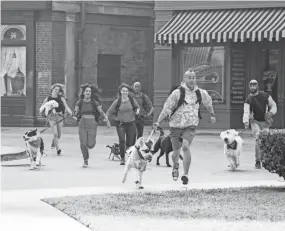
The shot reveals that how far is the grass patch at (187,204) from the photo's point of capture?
10.1m

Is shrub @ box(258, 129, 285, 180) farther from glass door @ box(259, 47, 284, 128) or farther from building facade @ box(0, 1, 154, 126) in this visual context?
building facade @ box(0, 1, 154, 126)

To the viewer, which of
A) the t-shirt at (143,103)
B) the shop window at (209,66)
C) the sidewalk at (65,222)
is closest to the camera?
Result: the sidewalk at (65,222)

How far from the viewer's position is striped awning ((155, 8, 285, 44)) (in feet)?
90.5

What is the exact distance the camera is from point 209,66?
30.1 meters

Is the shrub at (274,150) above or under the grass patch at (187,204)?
above

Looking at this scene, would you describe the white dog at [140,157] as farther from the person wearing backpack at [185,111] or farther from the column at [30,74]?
the column at [30,74]

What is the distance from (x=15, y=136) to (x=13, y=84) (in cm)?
617

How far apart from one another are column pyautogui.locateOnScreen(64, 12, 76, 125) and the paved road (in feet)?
32.7

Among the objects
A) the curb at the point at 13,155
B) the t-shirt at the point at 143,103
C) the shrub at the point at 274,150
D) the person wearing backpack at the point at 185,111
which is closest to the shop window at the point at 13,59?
the t-shirt at the point at 143,103

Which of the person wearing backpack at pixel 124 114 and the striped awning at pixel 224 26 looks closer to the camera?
the person wearing backpack at pixel 124 114

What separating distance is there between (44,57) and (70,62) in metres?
1.09

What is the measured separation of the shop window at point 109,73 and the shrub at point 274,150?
21.5m

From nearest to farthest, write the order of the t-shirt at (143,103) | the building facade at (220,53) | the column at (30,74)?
the t-shirt at (143,103) < the building facade at (220,53) < the column at (30,74)

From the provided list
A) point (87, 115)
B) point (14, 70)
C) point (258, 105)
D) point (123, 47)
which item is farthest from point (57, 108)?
point (123, 47)
